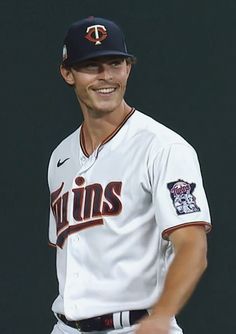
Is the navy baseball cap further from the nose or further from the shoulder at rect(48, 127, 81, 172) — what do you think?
the shoulder at rect(48, 127, 81, 172)

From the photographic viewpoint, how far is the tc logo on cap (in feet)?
13.5

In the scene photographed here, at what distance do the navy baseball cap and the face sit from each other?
2 centimetres

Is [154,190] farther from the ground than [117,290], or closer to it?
farther from the ground

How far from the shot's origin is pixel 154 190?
12.7 feet

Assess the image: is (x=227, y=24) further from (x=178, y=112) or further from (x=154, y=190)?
(x=154, y=190)

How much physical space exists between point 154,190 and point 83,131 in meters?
0.59

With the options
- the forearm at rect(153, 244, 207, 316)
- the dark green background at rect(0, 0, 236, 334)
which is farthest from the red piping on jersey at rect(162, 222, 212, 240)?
the dark green background at rect(0, 0, 236, 334)

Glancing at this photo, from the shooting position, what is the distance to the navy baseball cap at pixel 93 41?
410 centimetres

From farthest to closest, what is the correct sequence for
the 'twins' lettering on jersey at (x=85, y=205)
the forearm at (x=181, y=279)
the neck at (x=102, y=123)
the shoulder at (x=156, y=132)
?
the neck at (x=102, y=123), the 'twins' lettering on jersey at (x=85, y=205), the shoulder at (x=156, y=132), the forearm at (x=181, y=279)

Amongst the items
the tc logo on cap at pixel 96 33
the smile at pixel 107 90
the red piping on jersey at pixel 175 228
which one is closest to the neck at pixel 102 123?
the smile at pixel 107 90

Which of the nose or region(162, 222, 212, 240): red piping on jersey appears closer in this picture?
region(162, 222, 212, 240): red piping on jersey

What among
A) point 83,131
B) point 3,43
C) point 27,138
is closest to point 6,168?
point 27,138

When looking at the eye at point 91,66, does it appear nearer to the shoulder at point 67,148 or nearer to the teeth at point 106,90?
the teeth at point 106,90

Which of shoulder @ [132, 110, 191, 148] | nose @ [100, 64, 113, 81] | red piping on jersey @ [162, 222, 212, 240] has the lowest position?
red piping on jersey @ [162, 222, 212, 240]
